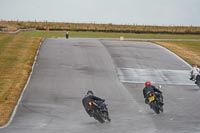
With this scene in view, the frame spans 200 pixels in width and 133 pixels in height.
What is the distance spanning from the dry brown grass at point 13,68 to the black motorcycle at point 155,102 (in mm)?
6186

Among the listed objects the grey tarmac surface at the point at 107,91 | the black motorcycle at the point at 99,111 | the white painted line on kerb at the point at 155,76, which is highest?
the black motorcycle at the point at 99,111

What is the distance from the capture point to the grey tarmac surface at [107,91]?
68.2 feet

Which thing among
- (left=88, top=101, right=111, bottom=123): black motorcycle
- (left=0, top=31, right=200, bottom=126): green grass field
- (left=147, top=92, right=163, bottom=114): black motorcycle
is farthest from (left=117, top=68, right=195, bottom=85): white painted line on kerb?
(left=88, top=101, right=111, bottom=123): black motorcycle

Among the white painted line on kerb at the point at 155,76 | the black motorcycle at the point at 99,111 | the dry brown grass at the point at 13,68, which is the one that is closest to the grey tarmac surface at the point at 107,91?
the white painted line on kerb at the point at 155,76

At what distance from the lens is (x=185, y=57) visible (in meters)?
45.8

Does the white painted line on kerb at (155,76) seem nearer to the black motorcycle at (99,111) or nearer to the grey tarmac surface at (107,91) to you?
the grey tarmac surface at (107,91)

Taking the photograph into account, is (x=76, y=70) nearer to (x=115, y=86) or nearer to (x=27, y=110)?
(x=115, y=86)

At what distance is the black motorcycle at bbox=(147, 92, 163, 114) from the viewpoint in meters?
23.3

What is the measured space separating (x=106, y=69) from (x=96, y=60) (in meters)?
4.37

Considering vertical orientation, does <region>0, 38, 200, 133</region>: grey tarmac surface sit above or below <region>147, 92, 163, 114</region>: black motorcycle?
below

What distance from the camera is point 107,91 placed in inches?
1156

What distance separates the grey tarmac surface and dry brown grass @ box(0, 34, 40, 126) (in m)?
0.57

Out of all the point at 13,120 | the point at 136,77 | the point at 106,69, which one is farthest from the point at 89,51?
the point at 13,120

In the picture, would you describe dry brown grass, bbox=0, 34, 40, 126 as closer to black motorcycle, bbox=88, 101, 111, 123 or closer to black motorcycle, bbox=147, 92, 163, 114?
black motorcycle, bbox=88, 101, 111, 123
